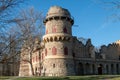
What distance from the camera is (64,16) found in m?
56.7

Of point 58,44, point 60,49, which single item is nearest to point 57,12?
point 58,44

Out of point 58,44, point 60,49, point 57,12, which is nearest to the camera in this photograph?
point 60,49

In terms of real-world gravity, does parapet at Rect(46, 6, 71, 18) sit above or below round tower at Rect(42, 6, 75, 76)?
above

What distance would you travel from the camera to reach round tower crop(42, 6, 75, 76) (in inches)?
2196

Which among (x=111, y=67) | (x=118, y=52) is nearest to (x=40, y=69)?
(x=111, y=67)

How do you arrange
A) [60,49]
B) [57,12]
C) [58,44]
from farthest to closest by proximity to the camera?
[57,12] → [58,44] → [60,49]

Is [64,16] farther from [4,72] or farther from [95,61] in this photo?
[4,72]

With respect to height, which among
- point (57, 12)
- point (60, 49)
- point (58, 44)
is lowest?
point (60, 49)

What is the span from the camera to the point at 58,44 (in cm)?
5641

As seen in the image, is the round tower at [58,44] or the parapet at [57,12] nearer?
the round tower at [58,44]

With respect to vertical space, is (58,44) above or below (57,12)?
below

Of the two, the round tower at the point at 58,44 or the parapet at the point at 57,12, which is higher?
the parapet at the point at 57,12

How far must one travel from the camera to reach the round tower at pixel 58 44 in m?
55.8

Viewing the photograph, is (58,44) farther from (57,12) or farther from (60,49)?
(57,12)
